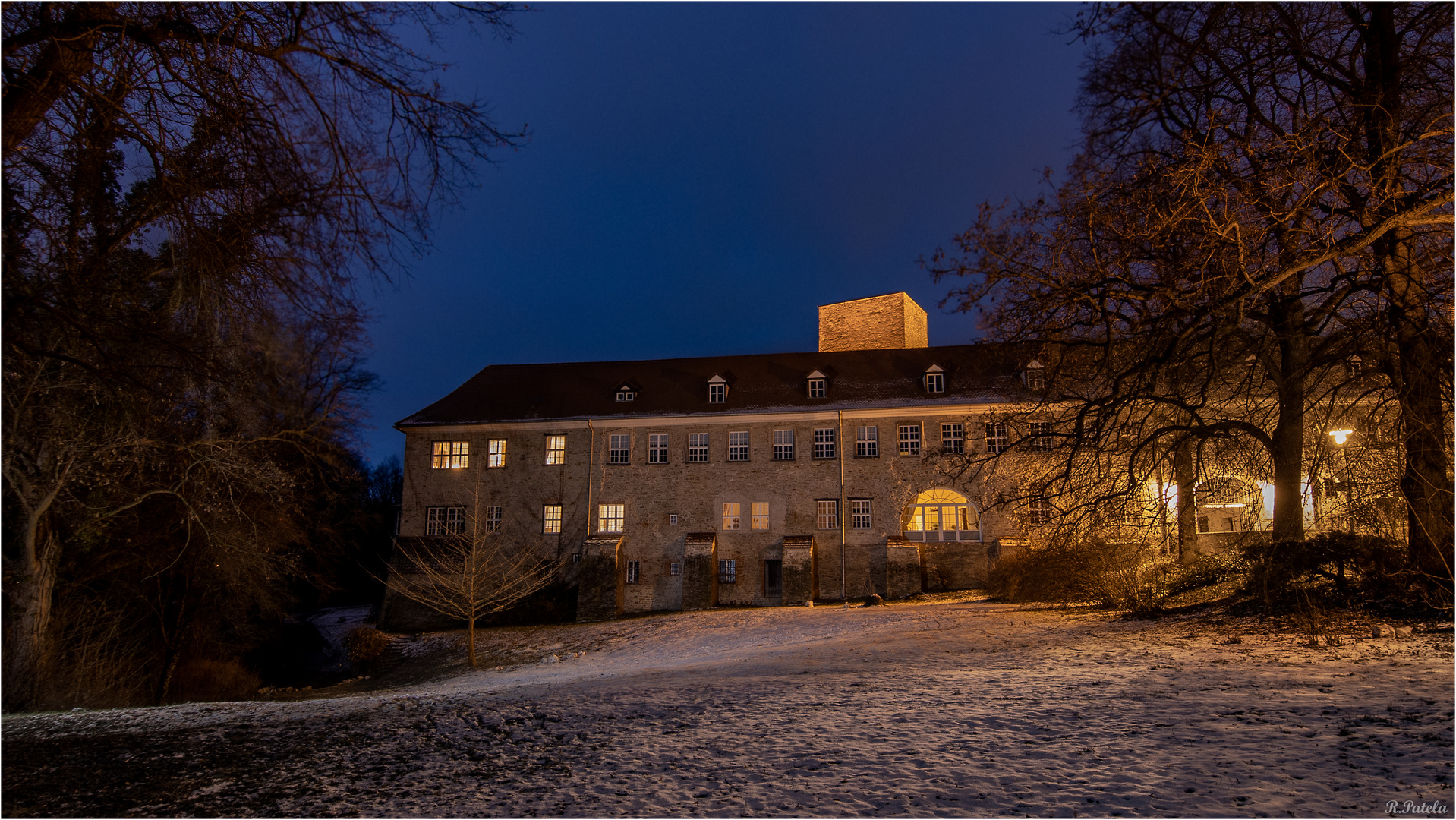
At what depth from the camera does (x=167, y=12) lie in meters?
4.82

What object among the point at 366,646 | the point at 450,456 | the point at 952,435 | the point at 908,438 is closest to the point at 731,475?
the point at 908,438

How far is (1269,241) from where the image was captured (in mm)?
10531

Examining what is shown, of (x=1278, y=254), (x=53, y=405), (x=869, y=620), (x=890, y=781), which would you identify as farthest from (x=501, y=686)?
(x=1278, y=254)

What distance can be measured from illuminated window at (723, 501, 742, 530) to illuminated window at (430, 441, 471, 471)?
1116 cm

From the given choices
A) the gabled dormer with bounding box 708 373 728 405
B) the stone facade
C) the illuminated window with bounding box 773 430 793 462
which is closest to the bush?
the stone facade

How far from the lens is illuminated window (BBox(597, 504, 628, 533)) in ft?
109

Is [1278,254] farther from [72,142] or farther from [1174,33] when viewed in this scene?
[72,142]

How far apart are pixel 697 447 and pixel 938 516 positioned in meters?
9.81

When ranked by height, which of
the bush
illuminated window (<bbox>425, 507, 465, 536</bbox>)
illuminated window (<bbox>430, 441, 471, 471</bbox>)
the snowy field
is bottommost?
the bush

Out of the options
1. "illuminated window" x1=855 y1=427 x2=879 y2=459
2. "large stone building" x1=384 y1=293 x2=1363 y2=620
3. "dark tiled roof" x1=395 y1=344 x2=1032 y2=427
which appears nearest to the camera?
"large stone building" x1=384 y1=293 x2=1363 y2=620

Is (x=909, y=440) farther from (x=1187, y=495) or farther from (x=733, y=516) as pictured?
(x=1187, y=495)

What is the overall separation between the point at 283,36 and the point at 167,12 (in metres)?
0.60

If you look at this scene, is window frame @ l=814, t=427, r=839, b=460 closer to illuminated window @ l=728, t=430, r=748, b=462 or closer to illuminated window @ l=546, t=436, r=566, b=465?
illuminated window @ l=728, t=430, r=748, b=462

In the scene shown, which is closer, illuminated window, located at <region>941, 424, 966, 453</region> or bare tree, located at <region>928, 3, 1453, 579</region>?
bare tree, located at <region>928, 3, 1453, 579</region>
